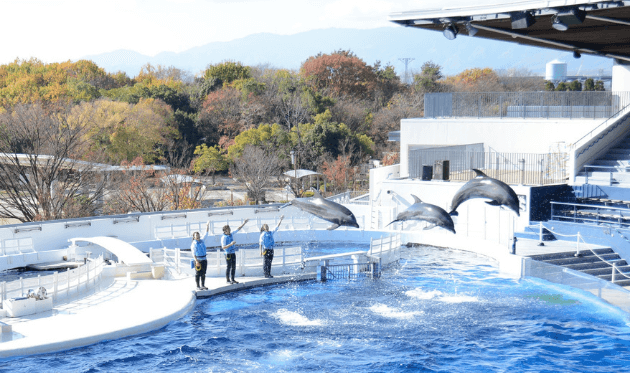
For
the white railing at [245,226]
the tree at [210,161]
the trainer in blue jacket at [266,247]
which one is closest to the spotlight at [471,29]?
the trainer in blue jacket at [266,247]

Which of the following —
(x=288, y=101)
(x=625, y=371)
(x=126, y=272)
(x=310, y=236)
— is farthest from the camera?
(x=288, y=101)

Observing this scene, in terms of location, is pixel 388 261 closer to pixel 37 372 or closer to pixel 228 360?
pixel 228 360

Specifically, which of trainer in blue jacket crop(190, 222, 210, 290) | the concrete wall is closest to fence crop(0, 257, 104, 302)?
trainer in blue jacket crop(190, 222, 210, 290)

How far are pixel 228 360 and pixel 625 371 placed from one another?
7.08 metres

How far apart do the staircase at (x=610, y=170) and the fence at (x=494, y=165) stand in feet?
2.95

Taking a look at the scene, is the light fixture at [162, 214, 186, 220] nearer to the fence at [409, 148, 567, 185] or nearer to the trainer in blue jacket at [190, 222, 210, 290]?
the trainer in blue jacket at [190, 222, 210, 290]

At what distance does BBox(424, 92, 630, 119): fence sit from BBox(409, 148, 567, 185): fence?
2596 millimetres

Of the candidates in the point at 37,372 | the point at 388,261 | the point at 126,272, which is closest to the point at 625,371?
the point at 388,261

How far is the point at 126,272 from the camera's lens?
16406mm

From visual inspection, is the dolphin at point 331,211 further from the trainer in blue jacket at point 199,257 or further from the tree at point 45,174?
the tree at point 45,174

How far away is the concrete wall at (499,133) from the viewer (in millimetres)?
27375

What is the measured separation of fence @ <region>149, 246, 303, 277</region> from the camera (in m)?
16.8

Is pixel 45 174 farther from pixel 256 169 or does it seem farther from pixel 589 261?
pixel 589 261

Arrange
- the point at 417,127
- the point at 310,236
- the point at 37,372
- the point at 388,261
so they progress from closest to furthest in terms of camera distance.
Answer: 1. the point at 37,372
2. the point at 388,261
3. the point at 310,236
4. the point at 417,127
